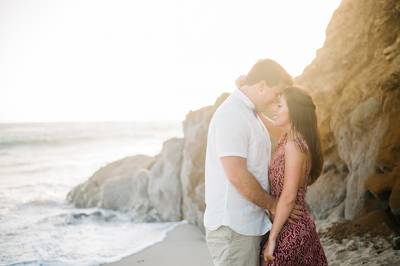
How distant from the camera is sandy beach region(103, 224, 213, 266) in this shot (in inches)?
327

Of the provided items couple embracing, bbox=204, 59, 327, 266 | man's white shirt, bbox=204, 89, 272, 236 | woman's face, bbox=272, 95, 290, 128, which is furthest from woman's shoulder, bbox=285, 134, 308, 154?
woman's face, bbox=272, 95, 290, 128

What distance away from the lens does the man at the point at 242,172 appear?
10.2 feet

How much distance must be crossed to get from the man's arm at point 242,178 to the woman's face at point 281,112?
71 centimetres

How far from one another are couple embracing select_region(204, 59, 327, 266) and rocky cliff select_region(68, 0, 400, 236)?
9.60 feet

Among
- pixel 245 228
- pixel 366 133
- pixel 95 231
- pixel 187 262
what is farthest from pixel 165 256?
pixel 245 228

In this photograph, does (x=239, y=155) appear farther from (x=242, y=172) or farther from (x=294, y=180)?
(x=294, y=180)

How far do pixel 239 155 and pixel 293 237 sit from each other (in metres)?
0.84

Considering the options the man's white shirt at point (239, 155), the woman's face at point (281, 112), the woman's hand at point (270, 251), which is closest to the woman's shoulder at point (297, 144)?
the man's white shirt at point (239, 155)

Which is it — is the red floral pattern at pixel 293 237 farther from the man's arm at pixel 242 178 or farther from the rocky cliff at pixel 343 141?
the rocky cliff at pixel 343 141

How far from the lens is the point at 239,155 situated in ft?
10.1

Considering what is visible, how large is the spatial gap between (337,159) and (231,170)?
568 centimetres

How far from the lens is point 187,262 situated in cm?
823

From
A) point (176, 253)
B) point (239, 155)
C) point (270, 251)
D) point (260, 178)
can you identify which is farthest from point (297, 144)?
point (176, 253)

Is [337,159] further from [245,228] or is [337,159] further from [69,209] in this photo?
[69,209]
